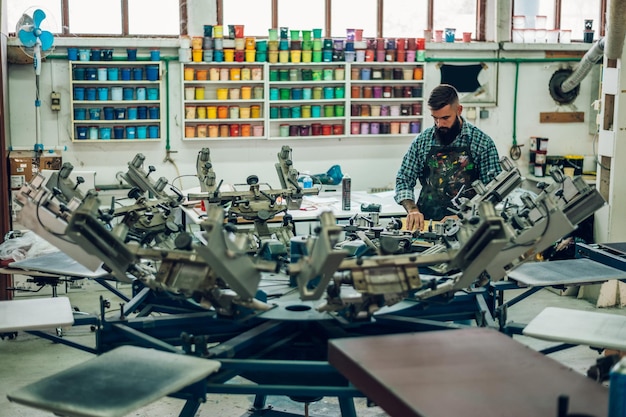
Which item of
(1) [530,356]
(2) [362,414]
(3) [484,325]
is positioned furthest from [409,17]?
(1) [530,356]

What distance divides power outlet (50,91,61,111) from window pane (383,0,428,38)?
2974mm

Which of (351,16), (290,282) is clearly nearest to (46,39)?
(351,16)

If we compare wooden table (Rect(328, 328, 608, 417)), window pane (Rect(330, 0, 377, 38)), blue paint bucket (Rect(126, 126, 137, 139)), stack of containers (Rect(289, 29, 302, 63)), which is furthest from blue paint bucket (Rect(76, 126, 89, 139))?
wooden table (Rect(328, 328, 608, 417))

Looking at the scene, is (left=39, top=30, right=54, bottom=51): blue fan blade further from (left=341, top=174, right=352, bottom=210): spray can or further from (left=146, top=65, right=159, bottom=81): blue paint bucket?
(left=341, top=174, right=352, bottom=210): spray can

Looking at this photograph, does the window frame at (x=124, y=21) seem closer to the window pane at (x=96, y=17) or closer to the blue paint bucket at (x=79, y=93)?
the window pane at (x=96, y=17)

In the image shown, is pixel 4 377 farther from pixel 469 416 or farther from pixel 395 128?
pixel 395 128

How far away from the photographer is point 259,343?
2725 millimetres

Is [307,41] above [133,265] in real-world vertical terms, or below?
above

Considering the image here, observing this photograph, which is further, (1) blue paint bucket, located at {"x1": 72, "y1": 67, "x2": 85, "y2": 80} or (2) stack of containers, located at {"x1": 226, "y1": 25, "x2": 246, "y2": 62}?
(2) stack of containers, located at {"x1": 226, "y1": 25, "x2": 246, "y2": 62}

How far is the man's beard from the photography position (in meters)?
4.48

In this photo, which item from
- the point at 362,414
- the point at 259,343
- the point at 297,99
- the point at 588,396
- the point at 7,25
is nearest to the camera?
the point at 588,396

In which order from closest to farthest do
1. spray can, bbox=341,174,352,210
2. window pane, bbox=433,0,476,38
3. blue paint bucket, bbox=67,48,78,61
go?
spray can, bbox=341,174,352,210
blue paint bucket, bbox=67,48,78,61
window pane, bbox=433,0,476,38

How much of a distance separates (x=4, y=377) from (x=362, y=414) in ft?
6.54

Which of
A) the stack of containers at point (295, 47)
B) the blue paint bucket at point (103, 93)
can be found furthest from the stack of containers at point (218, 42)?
the blue paint bucket at point (103, 93)
